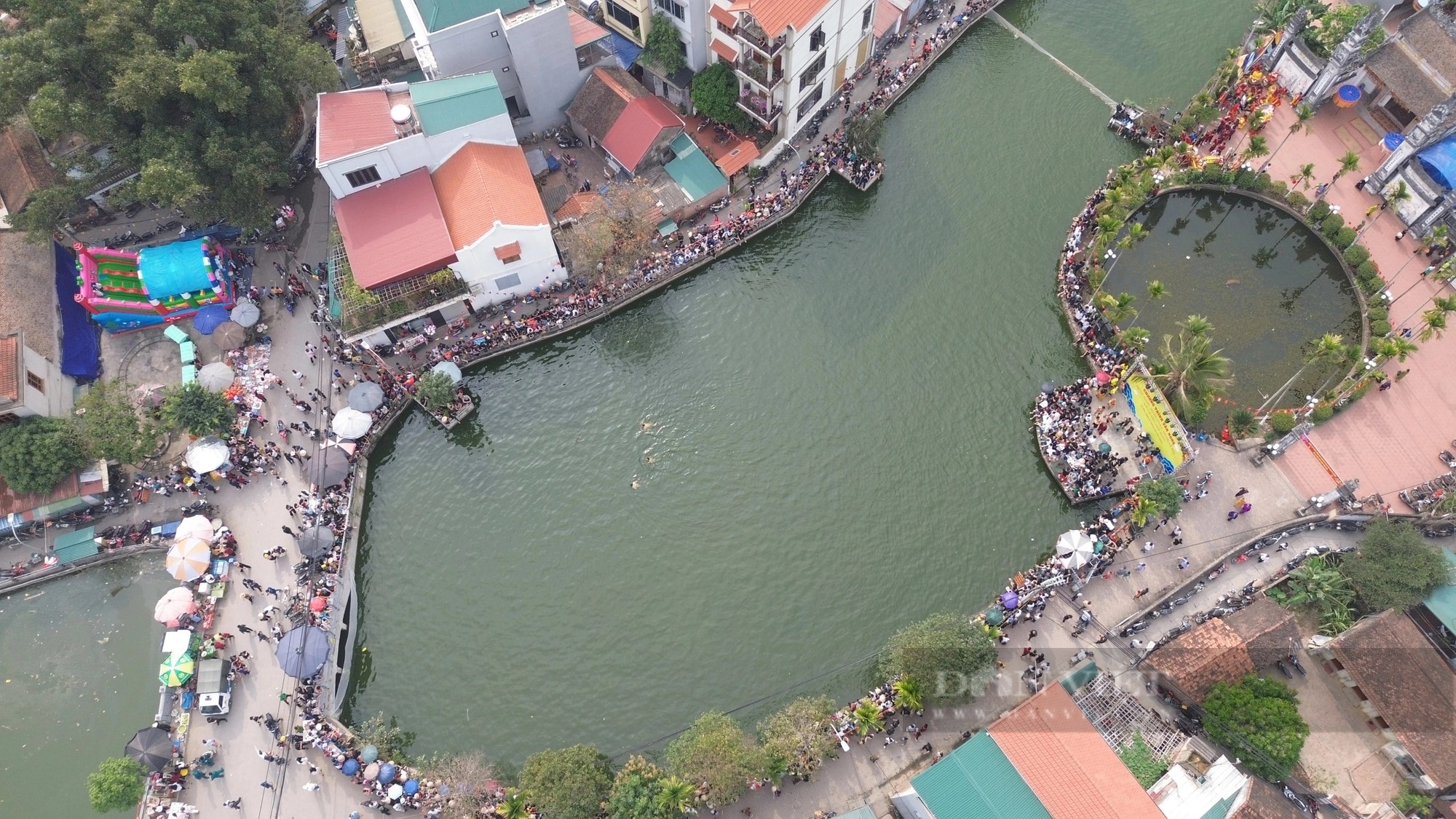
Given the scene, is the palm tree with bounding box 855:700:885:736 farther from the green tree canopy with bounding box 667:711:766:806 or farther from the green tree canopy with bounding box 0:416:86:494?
the green tree canopy with bounding box 0:416:86:494

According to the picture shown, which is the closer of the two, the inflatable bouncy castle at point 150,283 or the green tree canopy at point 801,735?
the green tree canopy at point 801,735

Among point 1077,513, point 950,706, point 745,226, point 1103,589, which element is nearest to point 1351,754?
point 1103,589

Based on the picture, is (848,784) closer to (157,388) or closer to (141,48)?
(157,388)

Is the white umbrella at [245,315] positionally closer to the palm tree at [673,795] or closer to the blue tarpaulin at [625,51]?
the blue tarpaulin at [625,51]

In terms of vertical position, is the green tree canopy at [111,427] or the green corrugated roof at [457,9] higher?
the green corrugated roof at [457,9]

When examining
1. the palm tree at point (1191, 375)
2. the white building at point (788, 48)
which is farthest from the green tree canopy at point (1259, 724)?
the white building at point (788, 48)

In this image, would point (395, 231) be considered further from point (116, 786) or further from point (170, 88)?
point (116, 786)
